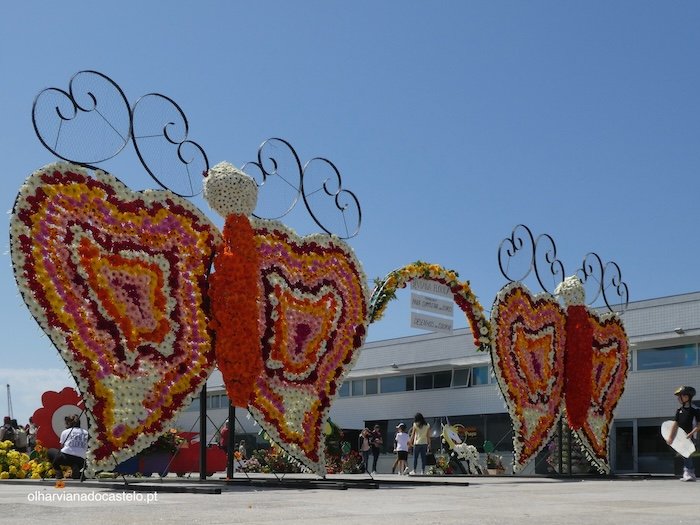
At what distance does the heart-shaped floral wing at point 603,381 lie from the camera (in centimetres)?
2283

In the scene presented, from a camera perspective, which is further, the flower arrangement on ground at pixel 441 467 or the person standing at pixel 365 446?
the person standing at pixel 365 446

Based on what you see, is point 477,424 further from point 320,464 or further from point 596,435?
point 320,464

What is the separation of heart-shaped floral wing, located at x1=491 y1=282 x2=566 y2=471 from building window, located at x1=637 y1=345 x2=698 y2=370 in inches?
236

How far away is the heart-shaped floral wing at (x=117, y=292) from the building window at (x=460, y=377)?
1964 cm

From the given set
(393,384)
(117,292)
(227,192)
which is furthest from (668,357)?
(117,292)

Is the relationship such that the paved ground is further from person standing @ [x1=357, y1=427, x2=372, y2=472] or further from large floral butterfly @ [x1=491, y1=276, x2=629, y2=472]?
person standing @ [x1=357, y1=427, x2=372, y2=472]

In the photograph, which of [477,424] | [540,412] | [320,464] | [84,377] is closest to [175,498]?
[84,377]

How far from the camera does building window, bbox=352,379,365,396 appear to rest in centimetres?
3712

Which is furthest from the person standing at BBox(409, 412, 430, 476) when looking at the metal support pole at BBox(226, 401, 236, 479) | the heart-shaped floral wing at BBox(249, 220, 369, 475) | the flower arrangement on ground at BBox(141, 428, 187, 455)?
the metal support pole at BBox(226, 401, 236, 479)

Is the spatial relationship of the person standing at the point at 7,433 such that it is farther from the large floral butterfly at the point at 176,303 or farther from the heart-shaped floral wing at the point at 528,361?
the heart-shaped floral wing at the point at 528,361

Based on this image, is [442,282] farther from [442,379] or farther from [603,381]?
[442,379]

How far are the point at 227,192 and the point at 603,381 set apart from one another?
12.5 m

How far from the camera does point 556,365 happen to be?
2164 cm

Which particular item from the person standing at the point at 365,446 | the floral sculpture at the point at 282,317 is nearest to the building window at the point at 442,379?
the person standing at the point at 365,446
